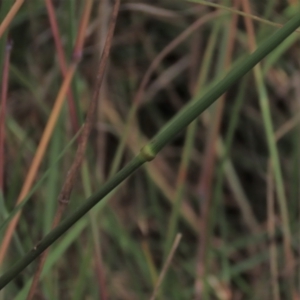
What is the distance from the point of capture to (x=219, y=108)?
1.91 feet

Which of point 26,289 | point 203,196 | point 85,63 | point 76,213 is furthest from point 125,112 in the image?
point 76,213

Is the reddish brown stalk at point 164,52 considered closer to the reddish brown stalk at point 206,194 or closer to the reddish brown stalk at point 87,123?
the reddish brown stalk at point 206,194

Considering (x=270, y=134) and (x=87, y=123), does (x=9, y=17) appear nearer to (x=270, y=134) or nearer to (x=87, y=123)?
(x=87, y=123)

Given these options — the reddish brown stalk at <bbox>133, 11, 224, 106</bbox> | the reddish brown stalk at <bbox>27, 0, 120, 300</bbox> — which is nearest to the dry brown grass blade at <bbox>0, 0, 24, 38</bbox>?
the reddish brown stalk at <bbox>27, 0, 120, 300</bbox>

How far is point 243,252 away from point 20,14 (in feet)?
1.29

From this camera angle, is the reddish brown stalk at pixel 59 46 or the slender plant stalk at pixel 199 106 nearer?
the slender plant stalk at pixel 199 106

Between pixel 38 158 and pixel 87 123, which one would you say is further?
pixel 38 158

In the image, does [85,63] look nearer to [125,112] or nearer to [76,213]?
[125,112]

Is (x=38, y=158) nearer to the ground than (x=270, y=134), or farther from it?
farther from it

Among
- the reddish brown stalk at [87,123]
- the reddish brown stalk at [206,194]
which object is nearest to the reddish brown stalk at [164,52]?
the reddish brown stalk at [206,194]

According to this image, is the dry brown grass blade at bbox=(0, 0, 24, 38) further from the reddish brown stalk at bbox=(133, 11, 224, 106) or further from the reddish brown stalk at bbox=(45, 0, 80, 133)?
the reddish brown stalk at bbox=(133, 11, 224, 106)

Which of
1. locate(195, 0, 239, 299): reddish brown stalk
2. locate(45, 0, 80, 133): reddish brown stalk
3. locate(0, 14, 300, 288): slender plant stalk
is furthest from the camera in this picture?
locate(195, 0, 239, 299): reddish brown stalk

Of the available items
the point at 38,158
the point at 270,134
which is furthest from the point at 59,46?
the point at 270,134

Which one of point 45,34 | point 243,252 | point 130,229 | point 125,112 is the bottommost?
point 243,252
